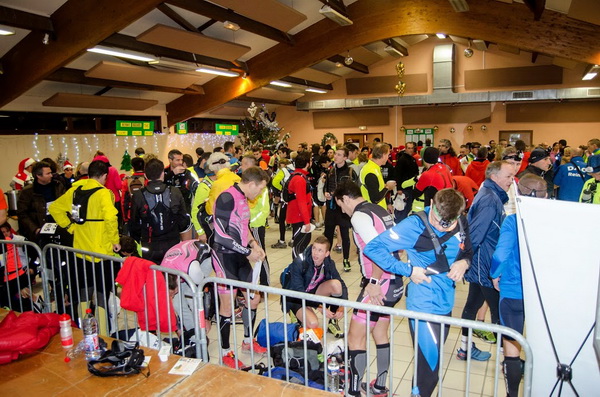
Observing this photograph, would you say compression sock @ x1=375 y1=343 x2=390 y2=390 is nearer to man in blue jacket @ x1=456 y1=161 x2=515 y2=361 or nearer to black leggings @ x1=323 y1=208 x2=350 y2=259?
man in blue jacket @ x1=456 y1=161 x2=515 y2=361

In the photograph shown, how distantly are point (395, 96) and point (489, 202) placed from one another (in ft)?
48.8

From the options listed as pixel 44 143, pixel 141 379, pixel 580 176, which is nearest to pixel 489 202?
pixel 141 379

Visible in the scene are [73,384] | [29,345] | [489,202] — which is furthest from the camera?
[489,202]

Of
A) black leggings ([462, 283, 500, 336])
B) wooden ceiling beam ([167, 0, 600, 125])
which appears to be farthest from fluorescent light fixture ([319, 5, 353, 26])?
black leggings ([462, 283, 500, 336])

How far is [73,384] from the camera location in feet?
7.49

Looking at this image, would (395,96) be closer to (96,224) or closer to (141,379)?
(96,224)

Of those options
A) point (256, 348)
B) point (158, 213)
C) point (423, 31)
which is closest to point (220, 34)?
point (423, 31)

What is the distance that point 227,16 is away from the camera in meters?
8.47

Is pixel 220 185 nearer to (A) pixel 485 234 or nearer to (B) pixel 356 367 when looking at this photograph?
(B) pixel 356 367

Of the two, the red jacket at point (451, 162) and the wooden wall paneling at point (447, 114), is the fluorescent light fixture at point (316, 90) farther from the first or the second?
the red jacket at point (451, 162)

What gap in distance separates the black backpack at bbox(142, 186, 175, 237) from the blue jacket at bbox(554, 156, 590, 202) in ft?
18.2

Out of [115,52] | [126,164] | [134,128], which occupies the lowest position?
[126,164]

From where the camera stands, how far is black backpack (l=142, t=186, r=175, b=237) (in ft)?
13.9

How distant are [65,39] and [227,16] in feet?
9.50
